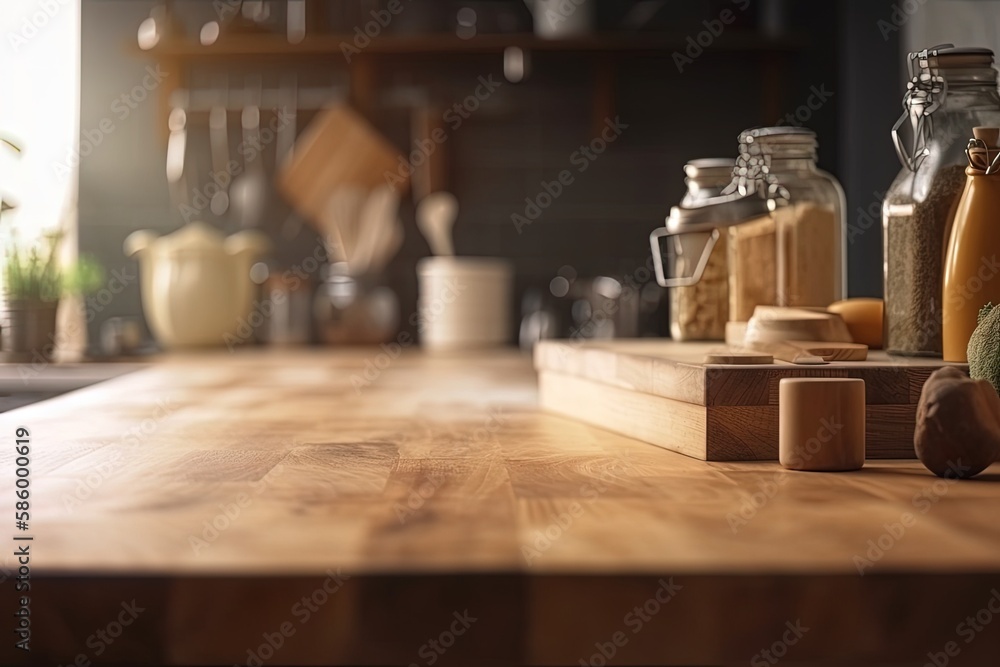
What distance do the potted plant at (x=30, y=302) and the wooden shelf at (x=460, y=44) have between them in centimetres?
83

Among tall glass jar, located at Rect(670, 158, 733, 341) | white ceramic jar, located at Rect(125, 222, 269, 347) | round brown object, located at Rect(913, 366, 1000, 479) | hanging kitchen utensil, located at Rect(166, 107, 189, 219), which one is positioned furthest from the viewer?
hanging kitchen utensil, located at Rect(166, 107, 189, 219)

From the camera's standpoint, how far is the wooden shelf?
2422 mm

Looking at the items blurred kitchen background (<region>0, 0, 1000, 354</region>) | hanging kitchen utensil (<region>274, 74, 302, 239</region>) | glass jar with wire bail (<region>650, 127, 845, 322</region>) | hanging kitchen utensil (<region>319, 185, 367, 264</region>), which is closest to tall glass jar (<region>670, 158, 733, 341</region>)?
glass jar with wire bail (<region>650, 127, 845, 322</region>)

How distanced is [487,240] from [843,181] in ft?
3.00

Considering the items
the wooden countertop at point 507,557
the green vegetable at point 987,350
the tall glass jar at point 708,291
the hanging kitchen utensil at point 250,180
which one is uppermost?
the hanging kitchen utensil at point 250,180

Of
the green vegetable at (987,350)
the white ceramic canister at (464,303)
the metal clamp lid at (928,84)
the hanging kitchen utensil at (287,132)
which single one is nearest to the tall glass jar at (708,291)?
the metal clamp lid at (928,84)

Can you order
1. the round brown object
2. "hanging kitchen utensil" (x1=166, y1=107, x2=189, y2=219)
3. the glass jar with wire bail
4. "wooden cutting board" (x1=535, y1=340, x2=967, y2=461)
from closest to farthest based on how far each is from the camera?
the round brown object
"wooden cutting board" (x1=535, y1=340, x2=967, y2=461)
the glass jar with wire bail
"hanging kitchen utensil" (x1=166, y1=107, x2=189, y2=219)

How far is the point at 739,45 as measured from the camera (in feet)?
8.04

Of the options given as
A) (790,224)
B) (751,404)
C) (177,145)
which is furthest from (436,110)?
(751,404)

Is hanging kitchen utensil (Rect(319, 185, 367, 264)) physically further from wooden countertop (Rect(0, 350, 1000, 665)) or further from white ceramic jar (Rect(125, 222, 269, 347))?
wooden countertop (Rect(0, 350, 1000, 665))

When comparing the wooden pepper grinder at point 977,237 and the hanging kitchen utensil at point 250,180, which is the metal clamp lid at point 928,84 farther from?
the hanging kitchen utensil at point 250,180

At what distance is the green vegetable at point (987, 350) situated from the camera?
26.9 inches

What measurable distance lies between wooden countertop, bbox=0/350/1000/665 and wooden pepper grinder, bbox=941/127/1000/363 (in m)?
0.14

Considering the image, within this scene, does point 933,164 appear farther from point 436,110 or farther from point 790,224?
point 436,110
